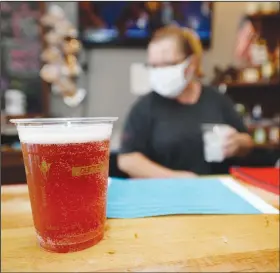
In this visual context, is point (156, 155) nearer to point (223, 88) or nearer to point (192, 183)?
point (192, 183)

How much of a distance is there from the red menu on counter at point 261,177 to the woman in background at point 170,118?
0.55m

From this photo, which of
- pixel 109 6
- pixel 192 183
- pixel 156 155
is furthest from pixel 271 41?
pixel 192 183

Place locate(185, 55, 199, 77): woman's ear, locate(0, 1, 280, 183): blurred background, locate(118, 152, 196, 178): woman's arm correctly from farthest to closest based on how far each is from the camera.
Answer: locate(0, 1, 280, 183): blurred background, locate(185, 55, 199, 77): woman's ear, locate(118, 152, 196, 178): woman's arm

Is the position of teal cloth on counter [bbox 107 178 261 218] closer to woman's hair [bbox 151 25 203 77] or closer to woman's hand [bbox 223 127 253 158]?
woman's hand [bbox 223 127 253 158]

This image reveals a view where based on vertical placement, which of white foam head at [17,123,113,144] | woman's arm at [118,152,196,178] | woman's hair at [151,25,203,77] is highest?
woman's hair at [151,25,203,77]

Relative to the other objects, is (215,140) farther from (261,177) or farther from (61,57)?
(61,57)

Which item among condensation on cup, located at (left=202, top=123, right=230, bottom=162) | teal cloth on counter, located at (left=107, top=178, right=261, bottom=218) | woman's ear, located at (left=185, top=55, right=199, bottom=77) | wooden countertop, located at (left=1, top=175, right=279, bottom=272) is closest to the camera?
wooden countertop, located at (left=1, top=175, right=279, bottom=272)

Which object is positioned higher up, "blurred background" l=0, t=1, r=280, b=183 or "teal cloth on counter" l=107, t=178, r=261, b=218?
"blurred background" l=0, t=1, r=280, b=183

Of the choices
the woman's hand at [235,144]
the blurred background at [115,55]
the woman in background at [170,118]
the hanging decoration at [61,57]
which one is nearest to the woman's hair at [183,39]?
the woman in background at [170,118]

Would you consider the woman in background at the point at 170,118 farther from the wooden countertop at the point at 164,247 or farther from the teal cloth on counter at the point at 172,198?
the wooden countertop at the point at 164,247

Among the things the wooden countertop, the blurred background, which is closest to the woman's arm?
the wooden countertop

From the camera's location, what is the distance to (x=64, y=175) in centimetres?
49

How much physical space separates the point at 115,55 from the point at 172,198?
2.58 m

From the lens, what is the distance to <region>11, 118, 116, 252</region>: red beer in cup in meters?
0.49
